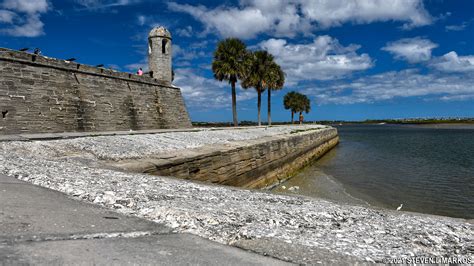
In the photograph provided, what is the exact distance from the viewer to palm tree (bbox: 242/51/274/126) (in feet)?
146

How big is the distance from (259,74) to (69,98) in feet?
100

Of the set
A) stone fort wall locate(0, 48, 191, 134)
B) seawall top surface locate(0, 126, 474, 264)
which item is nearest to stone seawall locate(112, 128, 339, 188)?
seawall top surface locate(0, 126, 474, 264)

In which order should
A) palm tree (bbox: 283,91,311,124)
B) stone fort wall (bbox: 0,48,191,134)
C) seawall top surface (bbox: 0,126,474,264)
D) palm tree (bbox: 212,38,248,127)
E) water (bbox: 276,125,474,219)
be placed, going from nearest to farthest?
seawall top surface (bbox: 0,126,474,264), water (bbox: 276,125,474,219), stone fort wall (bbox: 0,48,191,134), palm tree (bbox: 212,38,248,127), palm tree (bbox: 283,91,311,124)

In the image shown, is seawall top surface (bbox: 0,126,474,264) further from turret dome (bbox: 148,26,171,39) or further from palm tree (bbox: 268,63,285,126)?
palm tree (bbox: 268,63,285,126)

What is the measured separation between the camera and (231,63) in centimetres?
3834

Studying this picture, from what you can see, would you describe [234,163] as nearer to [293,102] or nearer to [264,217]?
[264,217]

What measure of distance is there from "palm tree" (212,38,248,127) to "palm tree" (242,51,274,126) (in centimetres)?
536

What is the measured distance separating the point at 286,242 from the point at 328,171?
20.4m

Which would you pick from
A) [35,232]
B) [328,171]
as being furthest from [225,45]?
[35,232]

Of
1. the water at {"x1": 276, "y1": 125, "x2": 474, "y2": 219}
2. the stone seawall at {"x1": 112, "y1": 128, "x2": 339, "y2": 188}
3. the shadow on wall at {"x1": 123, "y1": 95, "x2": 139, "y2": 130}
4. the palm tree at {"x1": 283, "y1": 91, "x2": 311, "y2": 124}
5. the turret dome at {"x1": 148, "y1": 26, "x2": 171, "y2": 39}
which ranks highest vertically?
the turret dome at {"x1": 148, "y1": 26, "x2": 171, "y2": 39}

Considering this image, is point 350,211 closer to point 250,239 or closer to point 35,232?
point 250,239

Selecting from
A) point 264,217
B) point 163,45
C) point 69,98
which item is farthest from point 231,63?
point 264,217

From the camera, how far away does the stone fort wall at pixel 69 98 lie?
1577 centimetres

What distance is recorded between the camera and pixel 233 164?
512 inches
